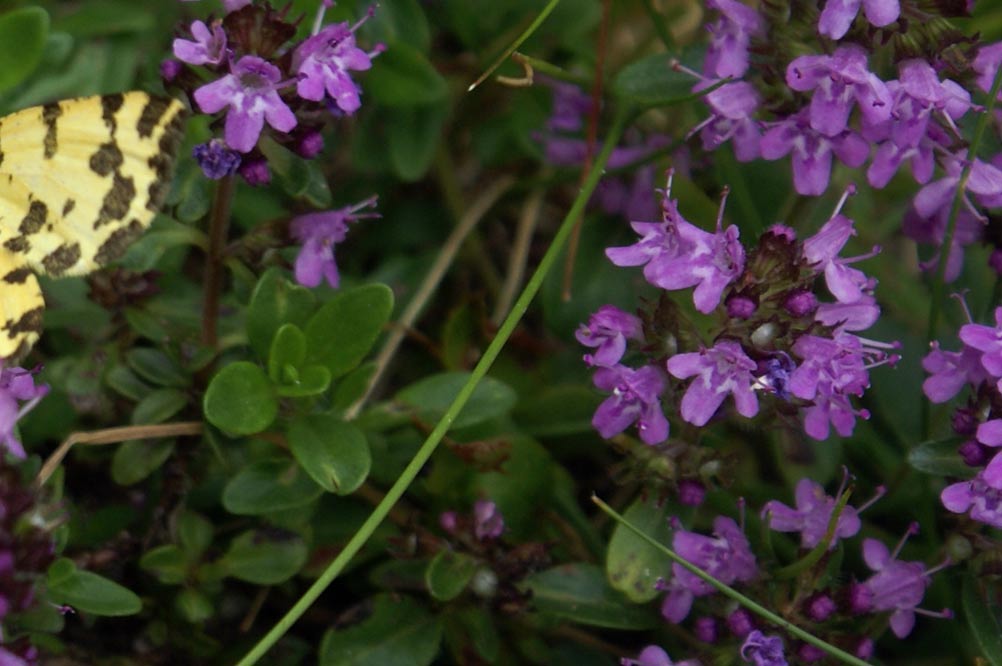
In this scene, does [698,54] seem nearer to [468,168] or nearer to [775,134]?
[775,134]

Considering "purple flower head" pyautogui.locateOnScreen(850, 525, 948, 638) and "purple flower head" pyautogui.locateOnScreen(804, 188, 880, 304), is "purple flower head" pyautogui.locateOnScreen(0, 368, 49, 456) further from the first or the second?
"purple flower head" pyautogui.locateOnScreen(850, 525, 948, 638)

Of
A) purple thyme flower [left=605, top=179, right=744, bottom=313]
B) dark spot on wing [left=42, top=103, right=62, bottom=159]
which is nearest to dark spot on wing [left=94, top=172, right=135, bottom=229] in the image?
dark spot on wing [left=42, top=103, right=62, bottom=159]

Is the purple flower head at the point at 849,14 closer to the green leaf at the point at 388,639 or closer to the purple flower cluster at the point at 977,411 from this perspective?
the purple flower cluster at the point at 977,411

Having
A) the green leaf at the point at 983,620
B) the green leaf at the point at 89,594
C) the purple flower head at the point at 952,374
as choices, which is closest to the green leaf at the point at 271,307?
the green leaf at the point at 89,594

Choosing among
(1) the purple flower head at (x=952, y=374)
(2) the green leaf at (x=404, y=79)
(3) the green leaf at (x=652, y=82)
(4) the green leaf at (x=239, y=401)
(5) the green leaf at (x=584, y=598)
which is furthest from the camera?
(2) the green leaf at (x=404, y=79)

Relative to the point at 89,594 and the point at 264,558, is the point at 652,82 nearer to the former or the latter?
the point at 264,558

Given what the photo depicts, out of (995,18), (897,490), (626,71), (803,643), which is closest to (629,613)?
(803,643)

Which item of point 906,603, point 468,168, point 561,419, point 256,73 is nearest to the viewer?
point 256,73
